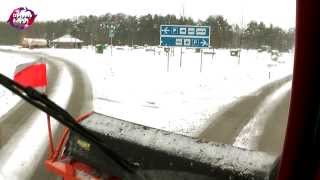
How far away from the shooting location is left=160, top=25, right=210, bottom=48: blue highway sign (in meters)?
18.5

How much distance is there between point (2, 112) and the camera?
10617 millimetres

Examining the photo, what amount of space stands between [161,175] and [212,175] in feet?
0.79

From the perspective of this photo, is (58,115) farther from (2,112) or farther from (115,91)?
(115,91)

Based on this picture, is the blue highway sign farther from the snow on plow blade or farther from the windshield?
the snow on plow blade

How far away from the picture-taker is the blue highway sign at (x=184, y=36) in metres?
18.5

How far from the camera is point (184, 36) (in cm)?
1867

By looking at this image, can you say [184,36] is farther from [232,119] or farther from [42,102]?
[42,102]

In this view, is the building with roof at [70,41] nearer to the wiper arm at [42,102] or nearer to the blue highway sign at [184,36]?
the blue highway sign at [184,36]

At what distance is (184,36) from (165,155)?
16.7 metres

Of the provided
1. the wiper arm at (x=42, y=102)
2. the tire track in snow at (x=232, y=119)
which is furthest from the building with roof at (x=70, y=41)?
the wiper arm at (x=42, y=102)

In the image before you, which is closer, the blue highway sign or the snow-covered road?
the snow-covered road

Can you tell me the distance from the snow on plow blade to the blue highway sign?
1611cm

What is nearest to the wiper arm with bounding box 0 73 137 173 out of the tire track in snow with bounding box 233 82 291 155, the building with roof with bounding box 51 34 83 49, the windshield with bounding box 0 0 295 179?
the windshield with bounding box 0 0 295 179

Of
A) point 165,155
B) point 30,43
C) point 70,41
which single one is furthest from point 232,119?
point 70,41
